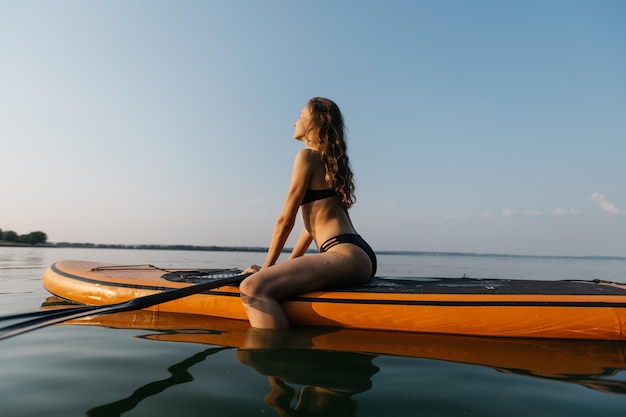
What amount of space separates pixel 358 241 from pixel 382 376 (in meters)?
1.46

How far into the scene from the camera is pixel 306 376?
2098 millimetres

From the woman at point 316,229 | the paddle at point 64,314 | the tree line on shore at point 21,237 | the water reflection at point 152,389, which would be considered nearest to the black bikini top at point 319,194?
the woman at point 316,229

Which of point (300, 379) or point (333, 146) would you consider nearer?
point (300, 379)

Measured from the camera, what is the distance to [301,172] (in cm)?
345

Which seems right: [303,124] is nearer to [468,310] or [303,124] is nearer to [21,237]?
[468,310]

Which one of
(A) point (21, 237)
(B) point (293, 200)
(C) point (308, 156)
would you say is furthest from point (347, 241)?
(A) point (21, 237)

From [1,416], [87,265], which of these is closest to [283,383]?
[1,416]

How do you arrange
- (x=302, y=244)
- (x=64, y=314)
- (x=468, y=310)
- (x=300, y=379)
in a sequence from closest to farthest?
(x=300, y=379) < (x=64, y=314) < (x=468, y=310) < (x=302, y=244)

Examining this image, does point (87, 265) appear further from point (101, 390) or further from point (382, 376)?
point (382, 376)

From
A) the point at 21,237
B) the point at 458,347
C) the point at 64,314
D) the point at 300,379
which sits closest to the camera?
the point at 300,379

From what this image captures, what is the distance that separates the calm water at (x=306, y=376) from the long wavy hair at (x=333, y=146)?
1233 millimetres

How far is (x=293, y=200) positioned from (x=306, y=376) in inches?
66.5

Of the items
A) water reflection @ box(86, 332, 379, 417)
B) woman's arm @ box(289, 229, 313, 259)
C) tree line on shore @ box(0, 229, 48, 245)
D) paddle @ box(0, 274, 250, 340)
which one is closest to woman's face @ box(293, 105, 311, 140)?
woman's arm @ box(289, 229, 313, 259)

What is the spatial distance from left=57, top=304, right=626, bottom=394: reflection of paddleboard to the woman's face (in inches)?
69.8
